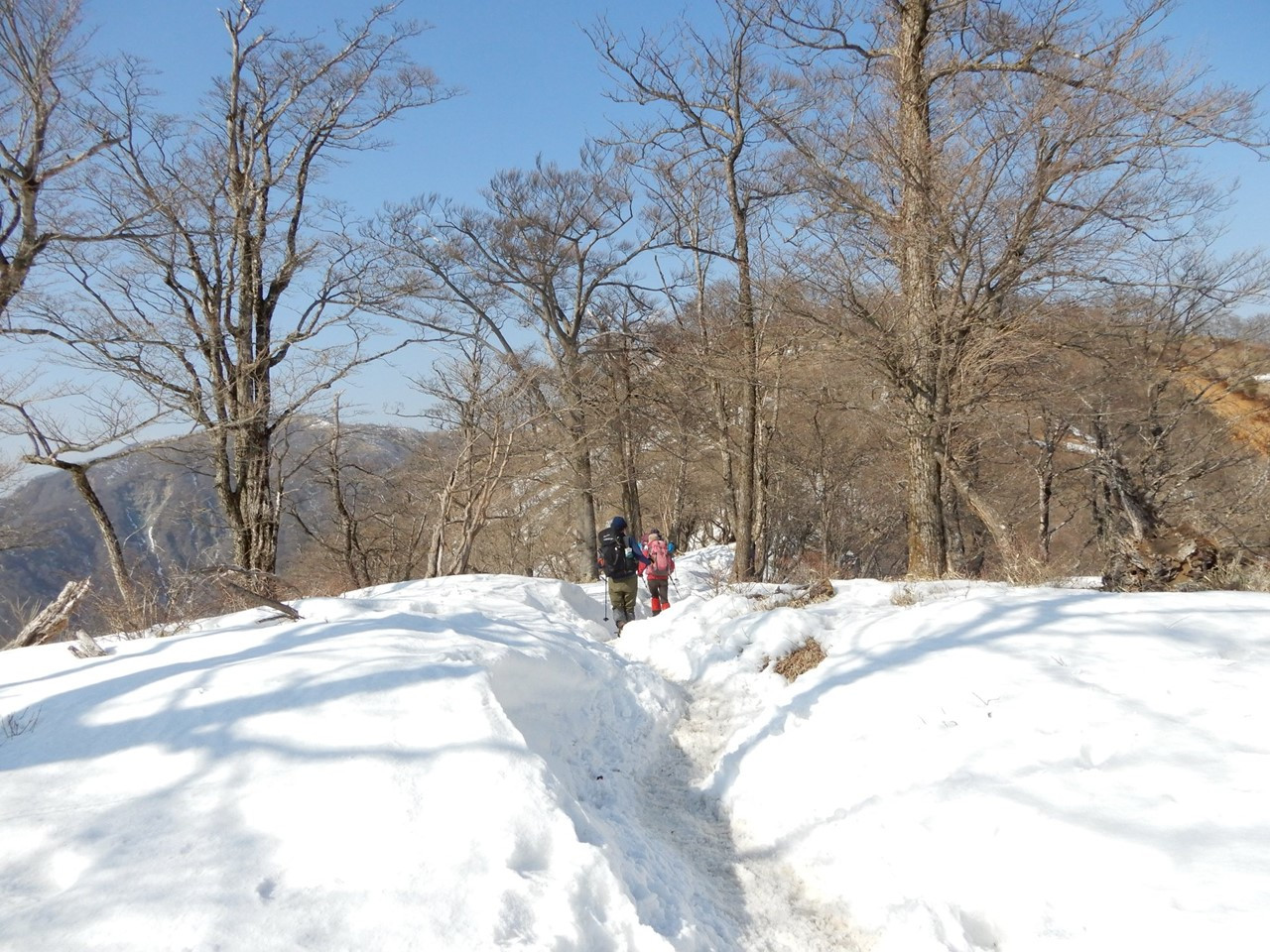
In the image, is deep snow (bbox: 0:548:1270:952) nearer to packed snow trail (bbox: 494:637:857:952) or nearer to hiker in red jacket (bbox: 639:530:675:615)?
packed snow trail (bbox: 494:637:857:952)

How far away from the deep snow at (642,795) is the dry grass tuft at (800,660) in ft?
1.48

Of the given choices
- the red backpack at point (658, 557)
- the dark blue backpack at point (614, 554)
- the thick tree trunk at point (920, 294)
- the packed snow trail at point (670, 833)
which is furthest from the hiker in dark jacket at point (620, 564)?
the thick tree trunk at point (920, 294)

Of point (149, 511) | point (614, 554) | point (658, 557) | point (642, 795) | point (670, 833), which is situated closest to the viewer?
point (670, 833)

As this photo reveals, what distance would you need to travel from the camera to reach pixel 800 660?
619 cm

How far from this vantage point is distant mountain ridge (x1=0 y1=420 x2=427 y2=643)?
12.0 metres

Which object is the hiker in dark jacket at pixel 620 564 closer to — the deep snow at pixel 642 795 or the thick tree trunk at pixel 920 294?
the deep snow at pixel 642 795

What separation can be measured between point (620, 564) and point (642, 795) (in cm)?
485

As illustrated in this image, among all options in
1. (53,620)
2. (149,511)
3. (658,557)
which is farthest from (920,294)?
(149,511)

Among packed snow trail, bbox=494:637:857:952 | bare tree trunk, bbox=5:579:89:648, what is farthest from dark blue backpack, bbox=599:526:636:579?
bare tree trunk, bbox=5:579:89:648

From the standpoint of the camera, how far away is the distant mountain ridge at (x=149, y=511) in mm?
12039

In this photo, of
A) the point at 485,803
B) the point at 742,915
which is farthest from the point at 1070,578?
the point at 485,803

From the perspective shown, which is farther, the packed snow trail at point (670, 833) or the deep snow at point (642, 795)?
the packed snow trail at point (670, 833)

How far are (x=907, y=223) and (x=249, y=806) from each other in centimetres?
904

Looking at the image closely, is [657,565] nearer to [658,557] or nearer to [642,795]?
[658,557]
